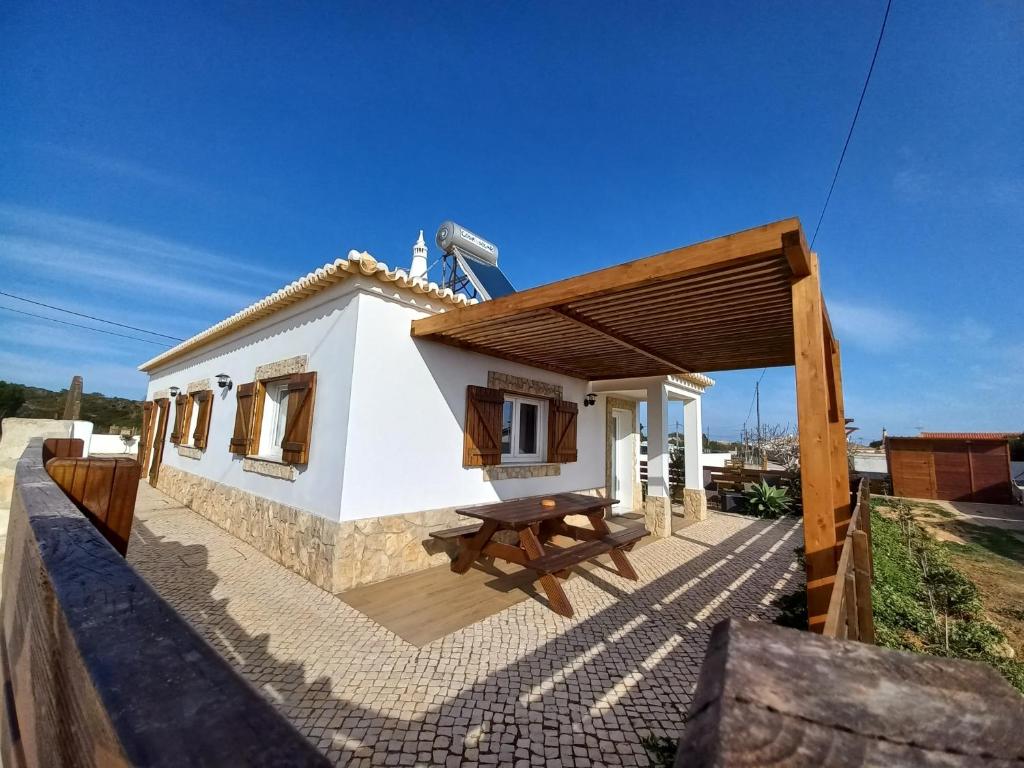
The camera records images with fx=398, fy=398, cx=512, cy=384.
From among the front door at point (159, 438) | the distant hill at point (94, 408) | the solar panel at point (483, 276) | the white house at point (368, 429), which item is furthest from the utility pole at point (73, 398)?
the distant hill at point (94, 408)

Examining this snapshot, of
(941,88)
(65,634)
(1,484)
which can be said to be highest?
(941,88)

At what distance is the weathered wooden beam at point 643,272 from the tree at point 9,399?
92.1ft

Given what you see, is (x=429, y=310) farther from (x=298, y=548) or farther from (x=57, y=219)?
(x=57, y=219)

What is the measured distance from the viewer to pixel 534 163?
11.9 meters

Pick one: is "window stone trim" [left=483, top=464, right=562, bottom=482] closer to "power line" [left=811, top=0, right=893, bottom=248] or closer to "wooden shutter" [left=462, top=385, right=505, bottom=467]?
"wooden shutter" [left=462, top=385, right=505, bottom=467]

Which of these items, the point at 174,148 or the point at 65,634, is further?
the point at 174,148

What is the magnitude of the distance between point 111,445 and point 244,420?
15635mm

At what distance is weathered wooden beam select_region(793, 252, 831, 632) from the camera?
99.6 inches

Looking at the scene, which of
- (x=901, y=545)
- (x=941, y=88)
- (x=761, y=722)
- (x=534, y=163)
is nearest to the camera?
(x=761, y=722)

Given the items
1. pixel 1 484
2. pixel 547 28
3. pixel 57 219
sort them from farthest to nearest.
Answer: pixel 57 219 → pixel 547 28 → pixel 1 484

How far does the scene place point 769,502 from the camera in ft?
31.2

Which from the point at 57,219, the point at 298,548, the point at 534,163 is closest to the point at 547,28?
the point at 534,163

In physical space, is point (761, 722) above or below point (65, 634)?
above

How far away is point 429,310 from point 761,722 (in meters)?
5.40
